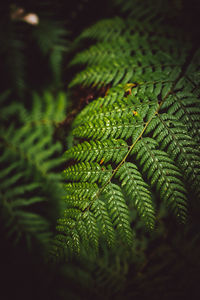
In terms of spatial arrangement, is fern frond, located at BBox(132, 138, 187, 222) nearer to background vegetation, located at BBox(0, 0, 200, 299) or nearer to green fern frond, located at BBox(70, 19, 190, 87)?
background vegetation, located at BBox(0, 0, 200, 299)

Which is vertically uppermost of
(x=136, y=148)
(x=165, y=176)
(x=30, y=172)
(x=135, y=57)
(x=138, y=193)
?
(x=135, y=57)

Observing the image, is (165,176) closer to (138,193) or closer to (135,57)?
(138,193)

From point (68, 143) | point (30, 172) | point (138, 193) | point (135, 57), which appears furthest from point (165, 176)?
point (30, 172)

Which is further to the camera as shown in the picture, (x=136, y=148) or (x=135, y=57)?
(x=135, y=57)

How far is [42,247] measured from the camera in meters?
2.06

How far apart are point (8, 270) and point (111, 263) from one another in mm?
1486

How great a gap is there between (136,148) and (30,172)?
142 cm

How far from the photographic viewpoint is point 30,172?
7.25 ft

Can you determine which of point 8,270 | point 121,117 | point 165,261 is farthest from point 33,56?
point 165,261

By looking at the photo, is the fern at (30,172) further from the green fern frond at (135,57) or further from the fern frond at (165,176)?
the fern frond at (165,176)

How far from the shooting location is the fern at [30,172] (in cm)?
189

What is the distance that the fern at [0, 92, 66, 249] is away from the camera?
1.89 meters

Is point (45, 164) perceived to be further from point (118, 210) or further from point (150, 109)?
point (150, 109)

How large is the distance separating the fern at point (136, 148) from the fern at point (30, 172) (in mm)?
716
